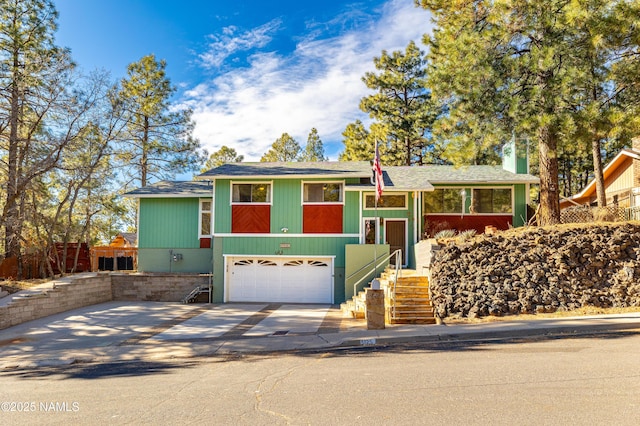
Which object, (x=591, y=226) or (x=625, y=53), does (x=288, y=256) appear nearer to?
(x=591, y=226)

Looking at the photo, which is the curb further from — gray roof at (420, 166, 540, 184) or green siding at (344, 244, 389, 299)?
gray roof at (420, 166, 540, 184)

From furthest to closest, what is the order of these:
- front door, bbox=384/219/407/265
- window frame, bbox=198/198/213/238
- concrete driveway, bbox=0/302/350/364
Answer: window frame, bbox=198/198/213/238, front door, bbox=384/219/407/265, concrete driveway, bbox=0/302/350/364

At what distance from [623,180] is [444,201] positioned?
35.6ft

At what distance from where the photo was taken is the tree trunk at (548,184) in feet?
47.7

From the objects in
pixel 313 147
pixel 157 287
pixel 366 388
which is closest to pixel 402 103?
pixel 313 147

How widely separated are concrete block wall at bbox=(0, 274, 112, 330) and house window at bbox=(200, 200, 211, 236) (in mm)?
4642

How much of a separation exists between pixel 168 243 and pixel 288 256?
6.06 metres

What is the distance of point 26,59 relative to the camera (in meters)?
18.7

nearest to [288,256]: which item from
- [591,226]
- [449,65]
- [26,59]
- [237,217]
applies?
[237,217]

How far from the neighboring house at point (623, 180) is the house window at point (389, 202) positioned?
331 inches

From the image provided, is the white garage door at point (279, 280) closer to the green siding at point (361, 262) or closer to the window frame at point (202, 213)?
the green siding at point (361, 262)

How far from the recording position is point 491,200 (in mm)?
20250

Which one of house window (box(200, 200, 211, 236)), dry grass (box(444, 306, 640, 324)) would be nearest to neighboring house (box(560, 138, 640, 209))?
dry grass (box(444, 306, 640, 324))

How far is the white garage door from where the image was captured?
770 inches
